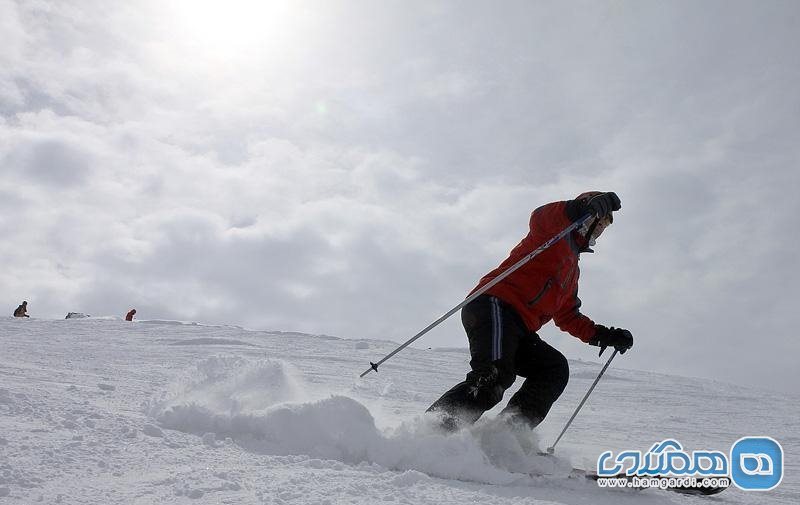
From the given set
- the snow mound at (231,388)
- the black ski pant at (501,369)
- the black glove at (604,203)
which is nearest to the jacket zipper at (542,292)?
the black ski pant at (501,369)

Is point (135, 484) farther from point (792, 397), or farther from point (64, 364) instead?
point (792, 397)

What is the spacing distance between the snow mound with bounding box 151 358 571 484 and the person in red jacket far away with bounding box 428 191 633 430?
0.28 m

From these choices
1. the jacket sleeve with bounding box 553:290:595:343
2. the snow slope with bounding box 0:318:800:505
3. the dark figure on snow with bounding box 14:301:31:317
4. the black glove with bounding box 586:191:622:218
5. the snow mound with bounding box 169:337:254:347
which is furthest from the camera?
the dark figure on snow with bounding box 14:301:31:317

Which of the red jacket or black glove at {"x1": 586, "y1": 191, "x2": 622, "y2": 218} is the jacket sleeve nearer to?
the red jacket

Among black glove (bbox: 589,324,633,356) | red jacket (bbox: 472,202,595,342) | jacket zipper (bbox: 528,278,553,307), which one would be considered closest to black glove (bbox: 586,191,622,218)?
→ red jacket (bbox: 472,202,595,342)

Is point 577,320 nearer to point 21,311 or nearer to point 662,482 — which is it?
point 662,482

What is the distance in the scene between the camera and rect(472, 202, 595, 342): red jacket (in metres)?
3.45

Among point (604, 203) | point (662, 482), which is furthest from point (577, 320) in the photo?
point (662, 482)

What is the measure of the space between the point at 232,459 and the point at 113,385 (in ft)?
6.94

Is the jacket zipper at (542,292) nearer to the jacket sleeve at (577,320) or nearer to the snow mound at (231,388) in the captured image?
the jacket sleeve at (577,320)

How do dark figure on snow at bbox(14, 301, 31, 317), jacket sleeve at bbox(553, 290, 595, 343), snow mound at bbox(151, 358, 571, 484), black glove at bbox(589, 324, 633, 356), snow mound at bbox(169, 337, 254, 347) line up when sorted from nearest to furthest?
snow mound at bbox(151, 358, 571, 484), black glove at bbox(589, 324, 633, 356), jacket sleeve at bbox(553, 290, 595, 343), snow mound at bbox(169, 337, 254, 347), dark figure on snow at bbox(14, 301, 31, 317)

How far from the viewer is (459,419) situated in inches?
112

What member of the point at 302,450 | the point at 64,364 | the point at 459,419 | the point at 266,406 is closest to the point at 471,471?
the point at 459,419

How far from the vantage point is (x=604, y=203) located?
3482mm
